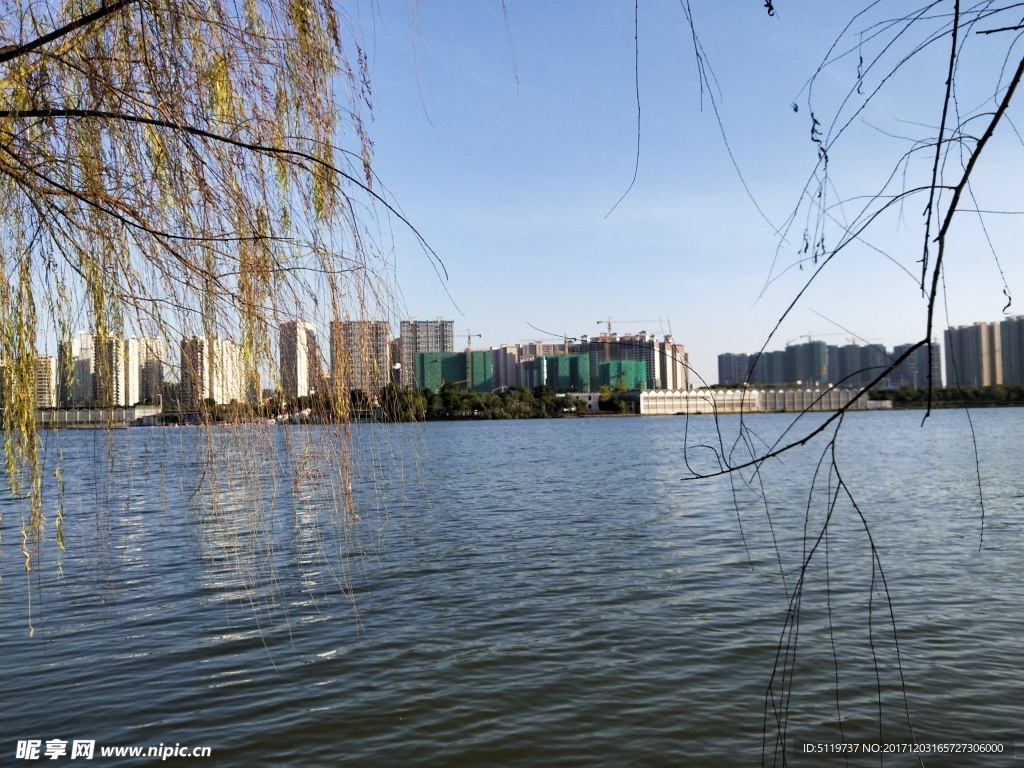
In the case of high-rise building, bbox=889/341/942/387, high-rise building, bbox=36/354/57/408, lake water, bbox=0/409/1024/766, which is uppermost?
high-rise building, bbox=36/354/57/408

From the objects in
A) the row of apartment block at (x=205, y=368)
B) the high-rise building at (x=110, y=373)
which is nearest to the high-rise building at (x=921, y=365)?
the row of apartment block at (x=205, y=368)

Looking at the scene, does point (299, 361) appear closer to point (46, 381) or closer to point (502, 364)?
point (46, 381)

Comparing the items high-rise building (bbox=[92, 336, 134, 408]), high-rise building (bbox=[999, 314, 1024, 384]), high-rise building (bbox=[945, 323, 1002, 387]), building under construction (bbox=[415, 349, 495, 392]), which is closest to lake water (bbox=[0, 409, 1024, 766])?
high-rise building (bbox=[92, 336, 134, 408])

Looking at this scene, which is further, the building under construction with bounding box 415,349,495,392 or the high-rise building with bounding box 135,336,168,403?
the building under construction with bounding box 415,349,495,392

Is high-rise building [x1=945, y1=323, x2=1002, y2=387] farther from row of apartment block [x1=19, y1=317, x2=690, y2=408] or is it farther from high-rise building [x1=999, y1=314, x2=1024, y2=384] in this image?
row of apartment block [x1=19, y1=317, x2=690, y2=408]

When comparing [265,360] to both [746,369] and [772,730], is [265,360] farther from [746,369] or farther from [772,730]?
[772,730]

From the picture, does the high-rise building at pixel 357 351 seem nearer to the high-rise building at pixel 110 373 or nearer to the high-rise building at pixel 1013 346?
the high-rise building at pixel 110 373

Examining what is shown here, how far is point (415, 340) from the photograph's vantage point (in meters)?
3.58

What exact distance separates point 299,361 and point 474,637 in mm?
5380

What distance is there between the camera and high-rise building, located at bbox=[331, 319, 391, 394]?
318cm

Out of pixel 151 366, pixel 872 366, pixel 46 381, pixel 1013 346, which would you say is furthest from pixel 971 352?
pixel 46 381

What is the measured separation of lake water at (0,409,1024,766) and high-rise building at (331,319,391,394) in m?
0.30

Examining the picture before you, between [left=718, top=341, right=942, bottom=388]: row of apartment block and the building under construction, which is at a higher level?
the building under construction

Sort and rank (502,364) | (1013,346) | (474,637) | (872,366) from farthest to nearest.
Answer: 1. (502,364)
2. (474,637)
3. (1013,346)
4. (872,366)
